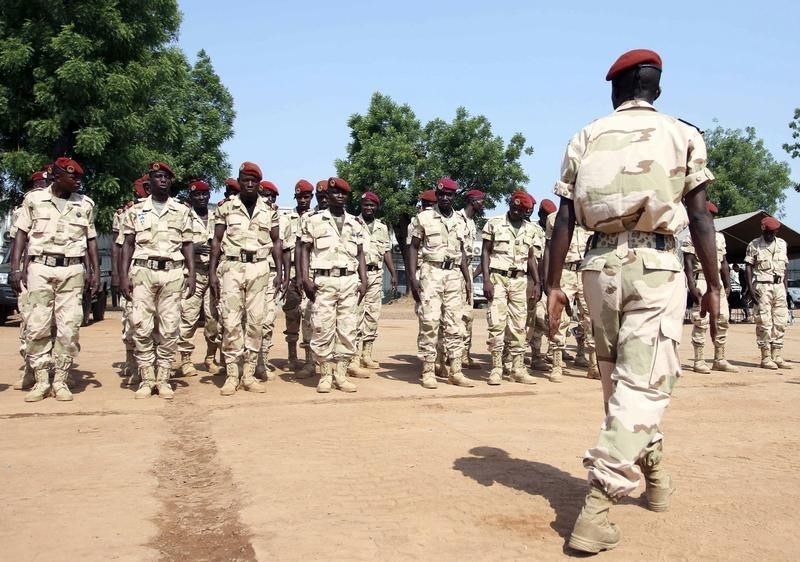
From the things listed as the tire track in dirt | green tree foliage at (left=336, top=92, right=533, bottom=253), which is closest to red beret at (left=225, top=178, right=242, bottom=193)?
the tire track in dirt

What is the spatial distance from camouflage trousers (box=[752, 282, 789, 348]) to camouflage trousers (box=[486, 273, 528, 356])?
4.43 meters

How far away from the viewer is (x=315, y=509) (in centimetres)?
362

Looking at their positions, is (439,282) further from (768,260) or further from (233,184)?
(768,260)

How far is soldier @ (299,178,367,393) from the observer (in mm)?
7559

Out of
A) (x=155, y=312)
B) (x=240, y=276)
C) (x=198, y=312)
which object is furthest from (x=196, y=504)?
(x=198, y=312)

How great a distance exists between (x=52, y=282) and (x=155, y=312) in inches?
39.6

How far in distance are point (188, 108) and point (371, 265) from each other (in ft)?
79.2

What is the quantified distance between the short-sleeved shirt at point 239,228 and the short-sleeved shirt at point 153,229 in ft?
1.52

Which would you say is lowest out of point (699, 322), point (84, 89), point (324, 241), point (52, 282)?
point (699, 322)

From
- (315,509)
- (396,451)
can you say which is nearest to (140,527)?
(315,509)

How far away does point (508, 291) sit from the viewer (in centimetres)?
829

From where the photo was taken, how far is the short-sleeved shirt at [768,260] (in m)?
10.5

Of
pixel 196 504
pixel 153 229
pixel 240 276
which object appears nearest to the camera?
pixel 196 504

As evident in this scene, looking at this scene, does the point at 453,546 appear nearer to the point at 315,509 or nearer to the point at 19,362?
the point at 315,509
